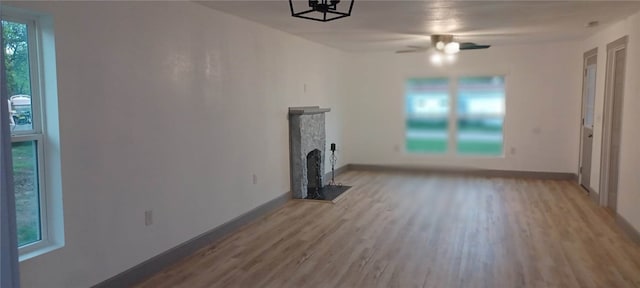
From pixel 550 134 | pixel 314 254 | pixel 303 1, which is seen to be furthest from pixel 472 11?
pixel 550 134

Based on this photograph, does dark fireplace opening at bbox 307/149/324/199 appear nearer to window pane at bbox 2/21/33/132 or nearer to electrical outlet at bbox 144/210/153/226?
electrical outlet at bbox 144/210/153/226

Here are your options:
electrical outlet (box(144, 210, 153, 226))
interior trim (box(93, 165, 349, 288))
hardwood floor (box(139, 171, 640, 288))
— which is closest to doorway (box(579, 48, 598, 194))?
hardwood floor (box(139, 171, 640, 288))

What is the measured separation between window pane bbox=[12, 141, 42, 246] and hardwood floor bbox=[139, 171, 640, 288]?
100 centimetres

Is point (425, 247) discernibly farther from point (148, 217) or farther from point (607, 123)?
point (607, 123)

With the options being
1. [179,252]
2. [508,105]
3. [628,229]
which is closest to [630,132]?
[628,229]

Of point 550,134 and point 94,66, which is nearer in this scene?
point 94,66

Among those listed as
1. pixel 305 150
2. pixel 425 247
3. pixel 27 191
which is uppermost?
pixel 27 191

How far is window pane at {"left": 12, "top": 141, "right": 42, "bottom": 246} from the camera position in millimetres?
2857

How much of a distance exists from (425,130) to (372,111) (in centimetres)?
106

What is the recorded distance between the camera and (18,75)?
283 centimetres

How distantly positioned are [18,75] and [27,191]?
71 cm

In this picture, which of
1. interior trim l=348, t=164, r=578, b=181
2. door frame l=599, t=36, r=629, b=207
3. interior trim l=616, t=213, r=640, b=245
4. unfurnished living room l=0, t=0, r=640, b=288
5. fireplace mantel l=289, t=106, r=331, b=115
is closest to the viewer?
unfurnished living room l=0, t=0, r=640, b=288

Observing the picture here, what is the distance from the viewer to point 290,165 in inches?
254

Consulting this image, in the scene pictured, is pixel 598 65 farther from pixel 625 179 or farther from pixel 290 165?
pixel 290 165
